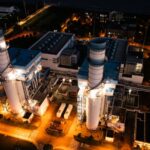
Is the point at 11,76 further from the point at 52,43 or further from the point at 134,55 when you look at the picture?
the point at 134,55

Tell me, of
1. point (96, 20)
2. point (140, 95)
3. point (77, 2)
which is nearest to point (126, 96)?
point (140, 95)

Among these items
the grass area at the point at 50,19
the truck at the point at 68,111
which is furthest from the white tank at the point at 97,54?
the grass area at the point at 50,19

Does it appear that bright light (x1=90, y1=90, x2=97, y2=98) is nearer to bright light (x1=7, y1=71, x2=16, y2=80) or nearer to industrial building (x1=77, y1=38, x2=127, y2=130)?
industrial building (x1=77, y1=38, x2=127, y2=130)

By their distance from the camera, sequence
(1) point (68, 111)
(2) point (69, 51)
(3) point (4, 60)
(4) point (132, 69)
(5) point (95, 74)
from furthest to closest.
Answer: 1. (2) point (69, 51)
2. (4) point (132, 69)
3. (1) point (68, 111)
4. (3) point (4, 60)
5. (5) point (95, 74)

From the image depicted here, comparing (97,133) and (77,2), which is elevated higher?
(77,2)

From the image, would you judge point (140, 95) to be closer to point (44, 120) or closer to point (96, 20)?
point (44, 120)

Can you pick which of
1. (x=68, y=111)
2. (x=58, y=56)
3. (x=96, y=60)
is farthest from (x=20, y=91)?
(x=96, y=60)
